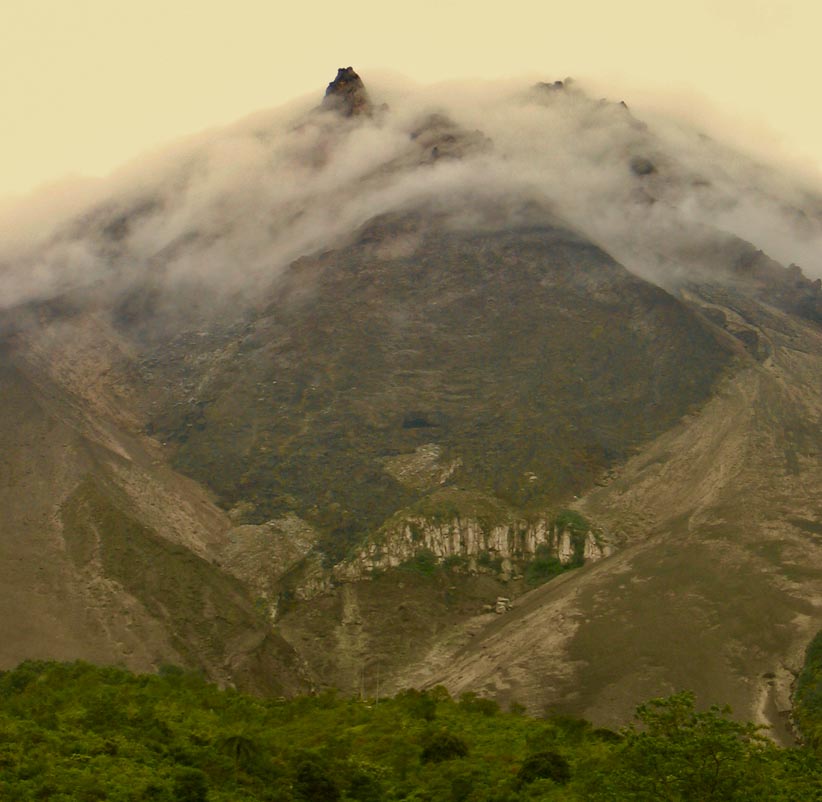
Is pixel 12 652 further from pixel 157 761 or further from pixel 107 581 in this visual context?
pixel 157 761

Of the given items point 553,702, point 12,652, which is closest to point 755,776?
point 553,702

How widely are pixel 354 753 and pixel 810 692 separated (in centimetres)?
6779

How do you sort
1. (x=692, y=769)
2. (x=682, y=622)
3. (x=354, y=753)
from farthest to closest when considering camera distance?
(x=682, y=622)
(x=354, y=753)
(x=692, y=769)

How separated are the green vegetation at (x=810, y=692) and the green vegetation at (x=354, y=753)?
942 inches

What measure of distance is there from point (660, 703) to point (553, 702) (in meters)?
89.1

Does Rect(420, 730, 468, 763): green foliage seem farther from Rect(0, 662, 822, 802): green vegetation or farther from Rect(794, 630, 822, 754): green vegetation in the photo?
Rect(794, 630, 822, 754): green vegetation

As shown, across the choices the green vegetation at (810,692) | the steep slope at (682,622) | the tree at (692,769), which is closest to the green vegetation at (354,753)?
the tree at (692,769)

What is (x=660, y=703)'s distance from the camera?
4756 cm

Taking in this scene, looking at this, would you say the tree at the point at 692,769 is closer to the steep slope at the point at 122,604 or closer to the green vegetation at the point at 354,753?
the green vegetation at the point at 354,753

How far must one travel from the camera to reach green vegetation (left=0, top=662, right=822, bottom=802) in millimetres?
44594

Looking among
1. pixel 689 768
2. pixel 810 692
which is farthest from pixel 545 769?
pixel 810 692

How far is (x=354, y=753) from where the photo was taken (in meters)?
77.9

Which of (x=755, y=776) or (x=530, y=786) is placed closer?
(x=755, y=776)

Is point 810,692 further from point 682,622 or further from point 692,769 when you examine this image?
point 692,769
